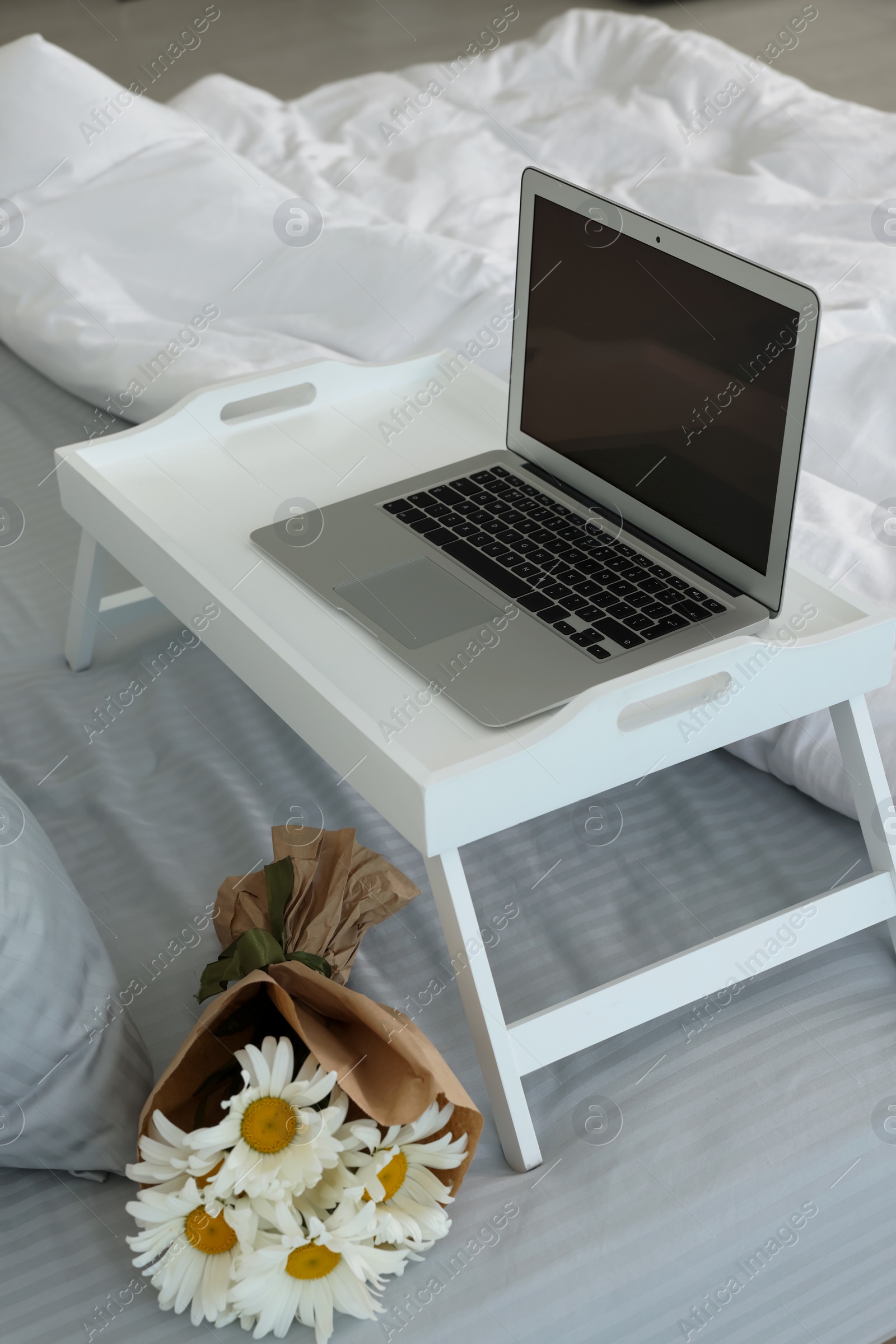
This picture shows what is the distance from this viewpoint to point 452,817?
756 millimetres

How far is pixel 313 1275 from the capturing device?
707 mm

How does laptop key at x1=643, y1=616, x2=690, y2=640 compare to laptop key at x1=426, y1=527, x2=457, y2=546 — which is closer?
laptop key at x1=643, y1=616, x2=690, y2=640

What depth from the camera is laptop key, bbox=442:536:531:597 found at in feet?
3.11

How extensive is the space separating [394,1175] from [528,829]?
1.48 ft

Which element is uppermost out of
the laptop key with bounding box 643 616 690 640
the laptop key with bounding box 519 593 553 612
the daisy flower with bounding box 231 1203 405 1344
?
the laptop key with bounding box 643 616 690 640

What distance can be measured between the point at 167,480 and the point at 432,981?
52 cm

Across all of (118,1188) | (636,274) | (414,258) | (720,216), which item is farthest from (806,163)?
(118,1188)

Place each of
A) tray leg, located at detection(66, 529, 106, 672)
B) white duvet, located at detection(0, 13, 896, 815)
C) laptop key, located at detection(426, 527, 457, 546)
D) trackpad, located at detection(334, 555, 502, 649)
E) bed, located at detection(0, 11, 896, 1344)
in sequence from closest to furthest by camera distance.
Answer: bed, located at detection(0, 11, 896, 1344) < trackpad, located at detection(334, 555, 502, 649) < laptop key, located at detection(426, 527, 457, 546) < tray leg, located at detection(66, 529, 106, 672) < white duvet, located at detection(0, 13, 896, 815)

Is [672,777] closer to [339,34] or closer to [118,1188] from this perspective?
[118,1188]

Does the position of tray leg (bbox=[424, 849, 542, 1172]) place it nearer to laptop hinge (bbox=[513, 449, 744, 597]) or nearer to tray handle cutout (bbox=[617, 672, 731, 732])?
tray handle cutout (bbox=[617, 672, 731, 732])

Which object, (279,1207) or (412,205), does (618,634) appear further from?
(412,205)

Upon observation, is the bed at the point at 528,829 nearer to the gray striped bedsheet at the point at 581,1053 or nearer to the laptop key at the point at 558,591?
the gray striped bedsheet at the point at 581,1053

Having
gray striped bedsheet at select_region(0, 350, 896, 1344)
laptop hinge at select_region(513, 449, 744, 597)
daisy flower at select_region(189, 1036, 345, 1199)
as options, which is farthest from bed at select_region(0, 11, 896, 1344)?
laptop hinge at select_region(513, 449, 744, 597)

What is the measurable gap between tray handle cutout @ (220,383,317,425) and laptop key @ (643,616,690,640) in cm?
53
